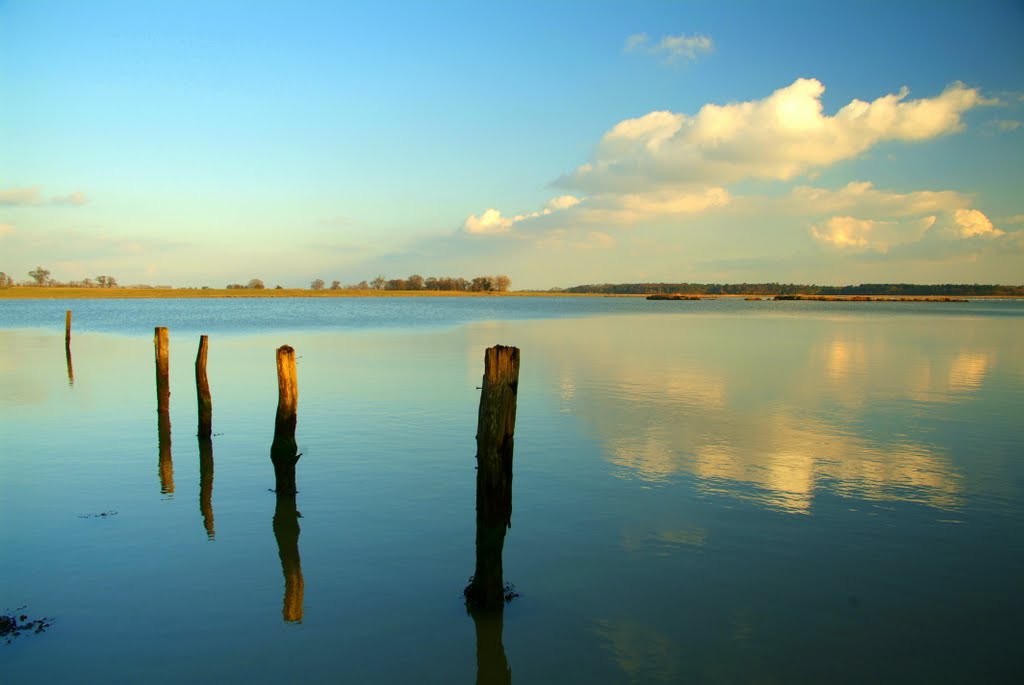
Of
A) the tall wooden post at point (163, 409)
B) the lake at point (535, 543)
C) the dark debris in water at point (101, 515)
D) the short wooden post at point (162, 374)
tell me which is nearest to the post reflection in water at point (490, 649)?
the lake at point (535, 543)

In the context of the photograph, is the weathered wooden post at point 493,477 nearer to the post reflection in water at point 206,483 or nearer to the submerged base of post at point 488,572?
the submerged base of post at point 488,572

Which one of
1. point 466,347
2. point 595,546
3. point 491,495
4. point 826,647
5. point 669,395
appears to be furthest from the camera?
point 466,347

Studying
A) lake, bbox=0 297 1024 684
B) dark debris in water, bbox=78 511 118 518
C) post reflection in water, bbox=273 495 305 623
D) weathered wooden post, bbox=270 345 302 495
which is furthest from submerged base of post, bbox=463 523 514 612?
dark debris in water, bbox=78 511 118 518

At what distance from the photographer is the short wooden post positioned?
587 inches

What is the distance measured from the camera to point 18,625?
681 centimetres

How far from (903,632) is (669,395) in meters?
14.6

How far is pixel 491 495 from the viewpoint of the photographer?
7277 millimetres

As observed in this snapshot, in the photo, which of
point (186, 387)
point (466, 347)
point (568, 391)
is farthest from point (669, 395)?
point (466, 347)

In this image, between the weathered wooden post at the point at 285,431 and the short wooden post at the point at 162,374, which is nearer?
the weathered wooden post at the point at 285,431

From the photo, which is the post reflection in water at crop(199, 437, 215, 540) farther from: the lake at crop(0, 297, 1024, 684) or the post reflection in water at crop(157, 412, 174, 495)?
the post reflection in water at crop(157, 412, 174, 495)

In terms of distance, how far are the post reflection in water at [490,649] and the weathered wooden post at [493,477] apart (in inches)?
5.0

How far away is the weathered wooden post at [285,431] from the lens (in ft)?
35.5

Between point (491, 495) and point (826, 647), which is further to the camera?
point (491, 495)

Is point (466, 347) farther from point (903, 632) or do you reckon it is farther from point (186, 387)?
point (903, 632)
